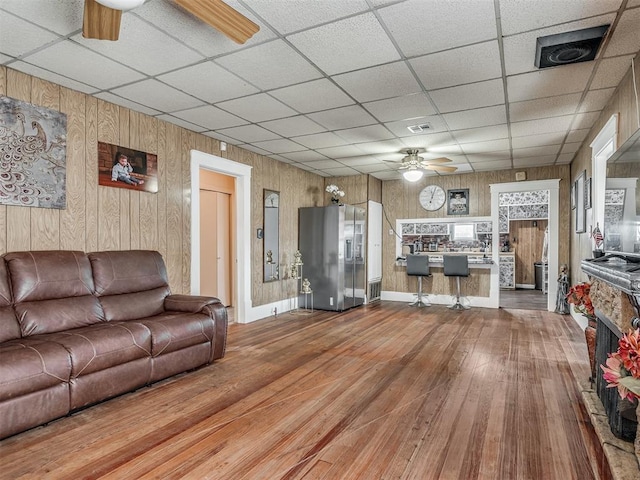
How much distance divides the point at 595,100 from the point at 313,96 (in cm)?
271

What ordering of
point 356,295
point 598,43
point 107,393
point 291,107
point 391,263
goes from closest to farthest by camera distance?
point 598,43
point 107,393
point 291,107
point 356,295
point 391,263

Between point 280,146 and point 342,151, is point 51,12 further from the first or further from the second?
point 342,151

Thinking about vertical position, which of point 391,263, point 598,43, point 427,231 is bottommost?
point 391,263

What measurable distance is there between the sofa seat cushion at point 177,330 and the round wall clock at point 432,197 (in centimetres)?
530

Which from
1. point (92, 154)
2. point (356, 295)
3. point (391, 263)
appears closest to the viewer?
point (92, 154)

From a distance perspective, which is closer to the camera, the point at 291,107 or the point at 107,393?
the point at 107,393

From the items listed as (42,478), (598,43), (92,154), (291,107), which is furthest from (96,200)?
(598,43)

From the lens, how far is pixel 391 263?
786 centimetres

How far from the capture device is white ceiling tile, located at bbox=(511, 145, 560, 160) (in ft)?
17.6

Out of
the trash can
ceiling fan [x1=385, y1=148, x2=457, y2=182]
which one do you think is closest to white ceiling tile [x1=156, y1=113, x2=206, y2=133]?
ceiling fan [x1=385, y1=148, x2=457, y2=182]

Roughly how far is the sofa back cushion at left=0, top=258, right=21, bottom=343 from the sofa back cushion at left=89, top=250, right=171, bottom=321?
648 mm

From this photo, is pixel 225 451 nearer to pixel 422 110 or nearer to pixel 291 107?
pixel 291 107

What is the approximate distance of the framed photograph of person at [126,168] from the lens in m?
→ 3.70

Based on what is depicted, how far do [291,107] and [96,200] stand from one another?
6.99 ft
